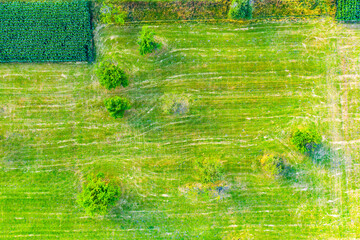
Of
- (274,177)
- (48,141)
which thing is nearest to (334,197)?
(274,177)

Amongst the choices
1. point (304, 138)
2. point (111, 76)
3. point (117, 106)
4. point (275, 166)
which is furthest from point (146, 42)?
point (304, 138)

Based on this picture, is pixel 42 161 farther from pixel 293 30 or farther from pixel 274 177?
pixel 293 30

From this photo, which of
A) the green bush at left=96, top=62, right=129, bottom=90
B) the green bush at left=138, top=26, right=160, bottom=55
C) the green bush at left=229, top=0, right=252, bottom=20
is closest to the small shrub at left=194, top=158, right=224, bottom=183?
the green bush at left=96, top=62, right=129, bottom=90

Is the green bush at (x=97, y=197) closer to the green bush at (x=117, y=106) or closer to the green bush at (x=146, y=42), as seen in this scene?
the green bush at (x=117, y=106)

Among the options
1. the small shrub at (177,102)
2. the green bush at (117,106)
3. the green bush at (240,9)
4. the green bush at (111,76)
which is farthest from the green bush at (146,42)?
the green bush at (240,9)

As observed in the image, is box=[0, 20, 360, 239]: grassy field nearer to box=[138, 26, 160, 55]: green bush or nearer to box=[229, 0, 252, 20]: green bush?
box=[229, 0, 252, 20]: green bush

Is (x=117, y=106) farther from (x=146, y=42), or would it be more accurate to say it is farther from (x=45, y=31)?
(x=45, y=31)
